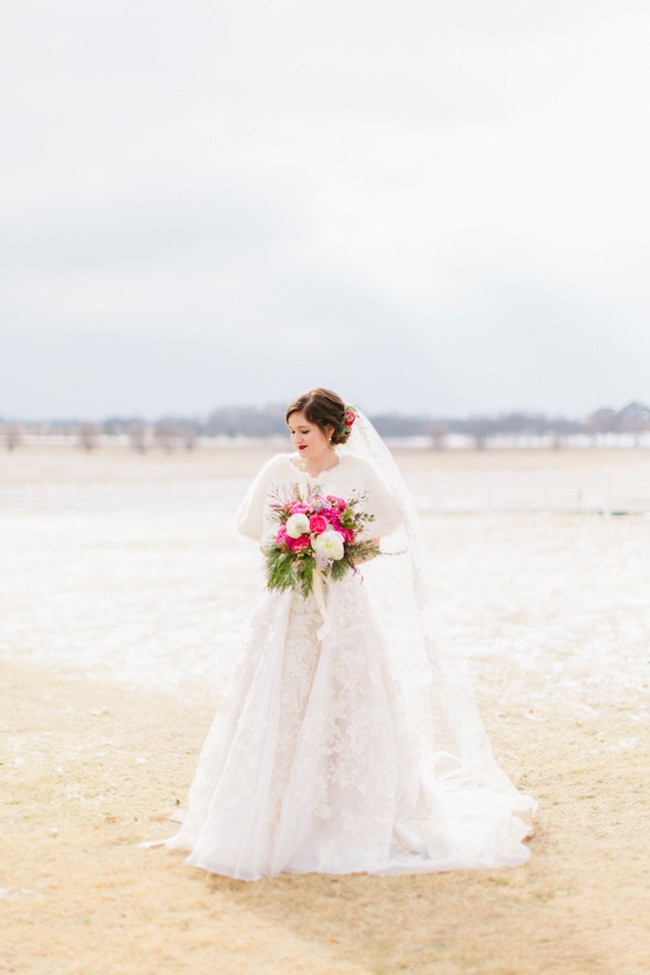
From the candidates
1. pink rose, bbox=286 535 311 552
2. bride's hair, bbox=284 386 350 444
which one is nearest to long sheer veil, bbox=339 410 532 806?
bride's hair, bbox=284 386 350 444

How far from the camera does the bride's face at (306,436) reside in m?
4.80

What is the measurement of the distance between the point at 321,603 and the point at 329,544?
31cm

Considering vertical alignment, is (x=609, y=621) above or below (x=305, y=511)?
below

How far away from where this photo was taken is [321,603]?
4.63 meters

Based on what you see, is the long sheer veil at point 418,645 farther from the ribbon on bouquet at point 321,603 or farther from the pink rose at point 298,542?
the pink rose at point 298,542

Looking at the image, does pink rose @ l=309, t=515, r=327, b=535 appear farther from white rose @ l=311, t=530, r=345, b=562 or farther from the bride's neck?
the bride's neck

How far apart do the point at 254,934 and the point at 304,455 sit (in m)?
2.17

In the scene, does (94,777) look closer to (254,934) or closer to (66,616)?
(254,934)

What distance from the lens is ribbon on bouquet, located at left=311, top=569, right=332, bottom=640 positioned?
15.1 ft

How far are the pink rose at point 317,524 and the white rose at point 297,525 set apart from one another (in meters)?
0.02

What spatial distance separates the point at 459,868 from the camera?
→ 4508 mm

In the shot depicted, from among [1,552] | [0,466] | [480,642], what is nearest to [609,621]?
[480,642]

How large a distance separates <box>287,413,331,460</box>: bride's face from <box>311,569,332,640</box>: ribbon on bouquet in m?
0.61

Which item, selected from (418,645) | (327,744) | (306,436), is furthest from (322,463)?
(327,744)
